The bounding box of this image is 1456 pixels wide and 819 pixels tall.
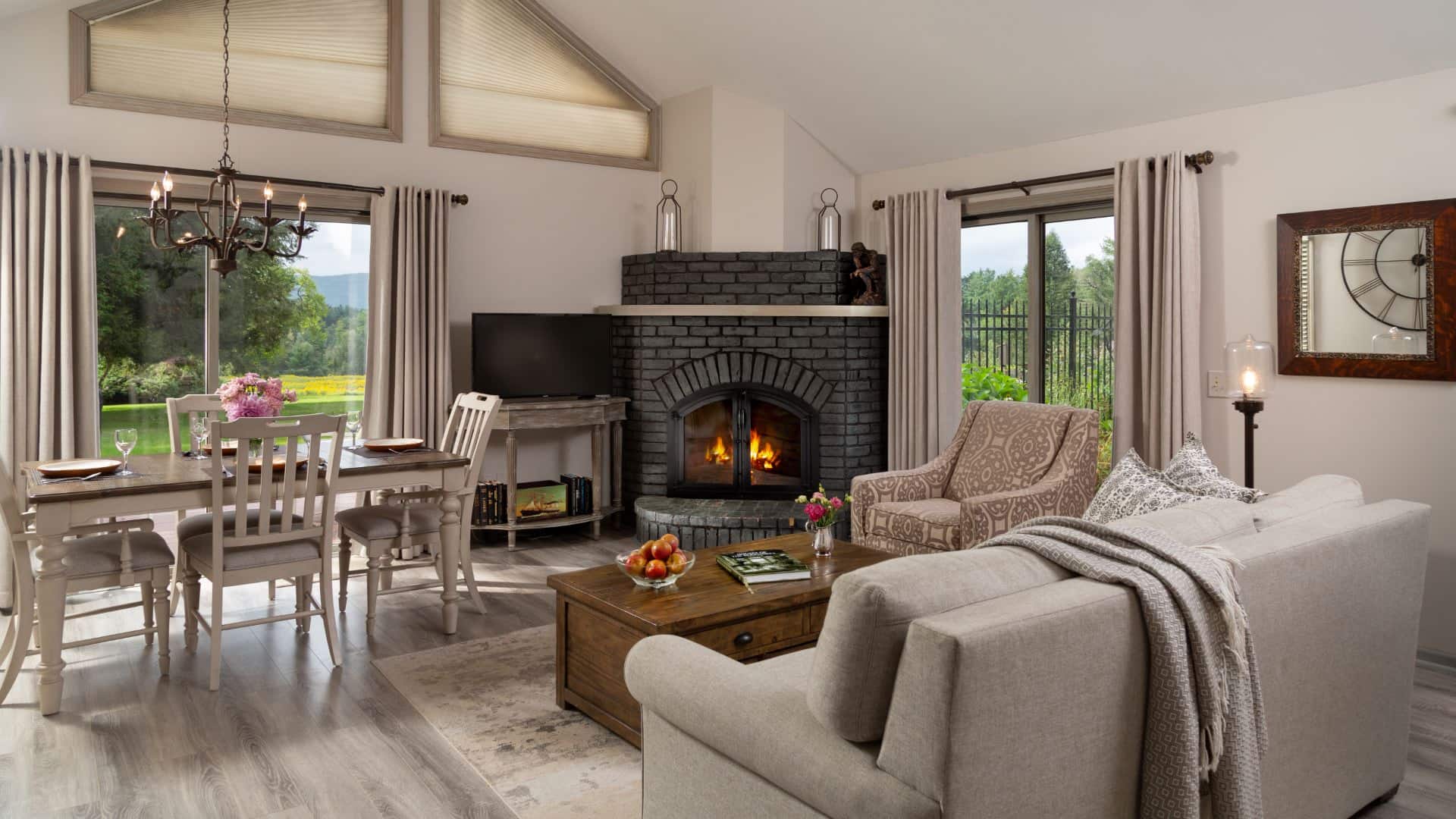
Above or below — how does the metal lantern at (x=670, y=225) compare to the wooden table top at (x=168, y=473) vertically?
above

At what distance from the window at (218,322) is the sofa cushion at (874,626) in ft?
15.1

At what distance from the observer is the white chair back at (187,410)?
4.45m

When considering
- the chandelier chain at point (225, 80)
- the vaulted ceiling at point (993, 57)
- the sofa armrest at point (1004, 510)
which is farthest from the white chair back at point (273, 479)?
the vaulted ceiling at point (993, 57)

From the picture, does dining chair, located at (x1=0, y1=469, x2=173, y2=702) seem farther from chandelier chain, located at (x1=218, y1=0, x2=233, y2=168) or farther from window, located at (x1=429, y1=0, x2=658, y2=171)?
window, located at (x1=429, y1=0, x2=658, y2=171)

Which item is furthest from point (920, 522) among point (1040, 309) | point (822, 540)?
point (1040, 309)

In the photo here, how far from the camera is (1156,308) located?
4.66m

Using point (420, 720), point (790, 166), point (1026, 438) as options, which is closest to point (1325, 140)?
point (1026, 438)

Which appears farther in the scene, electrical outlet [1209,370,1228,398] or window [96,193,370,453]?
window [96,193,370,453]

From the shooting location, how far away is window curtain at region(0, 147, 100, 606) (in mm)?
4496

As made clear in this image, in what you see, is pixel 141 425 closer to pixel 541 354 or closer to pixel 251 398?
pixel 251 398

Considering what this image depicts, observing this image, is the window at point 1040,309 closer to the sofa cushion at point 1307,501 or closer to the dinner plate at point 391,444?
the sofa cushion at point 1307,501

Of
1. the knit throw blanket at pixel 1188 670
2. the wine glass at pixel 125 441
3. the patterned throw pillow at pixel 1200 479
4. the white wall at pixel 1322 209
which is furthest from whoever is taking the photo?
the white wall at pixel 1322 209

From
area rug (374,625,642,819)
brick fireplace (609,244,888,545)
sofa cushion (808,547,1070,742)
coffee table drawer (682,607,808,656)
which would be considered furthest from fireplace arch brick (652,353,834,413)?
sofa cushion (808,547,1070,742)

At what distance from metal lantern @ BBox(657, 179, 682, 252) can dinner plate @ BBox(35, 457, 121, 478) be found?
3.43 metres
